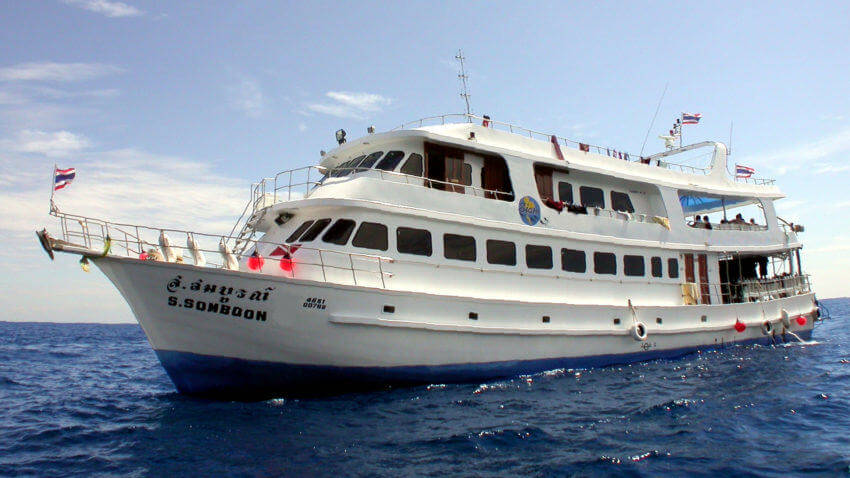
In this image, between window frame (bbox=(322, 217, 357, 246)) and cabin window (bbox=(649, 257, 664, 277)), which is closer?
window frame (bbox=(322, 217, 357, 246))

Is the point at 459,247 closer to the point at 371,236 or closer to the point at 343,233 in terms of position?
the point at 371,236

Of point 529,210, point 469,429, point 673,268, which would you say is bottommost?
point 469,429

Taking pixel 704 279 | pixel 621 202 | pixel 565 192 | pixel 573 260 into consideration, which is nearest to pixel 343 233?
pixel 573 260

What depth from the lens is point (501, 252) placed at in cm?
1062

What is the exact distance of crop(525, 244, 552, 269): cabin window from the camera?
1095 centimetres

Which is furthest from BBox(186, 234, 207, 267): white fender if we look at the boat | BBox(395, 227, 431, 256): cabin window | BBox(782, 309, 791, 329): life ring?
BBox(782, 309, 791, 329): life ring

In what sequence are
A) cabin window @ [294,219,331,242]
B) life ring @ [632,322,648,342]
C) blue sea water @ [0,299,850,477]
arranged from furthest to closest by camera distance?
life ring @ [632,322,648,342] → cabin window @ [294,219,331,242] → blue sea water @ [0,299,850,477]

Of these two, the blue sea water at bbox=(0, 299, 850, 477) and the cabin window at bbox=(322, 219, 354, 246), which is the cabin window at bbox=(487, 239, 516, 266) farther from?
the cabin window at bbox=(322, 219, 354, 246)

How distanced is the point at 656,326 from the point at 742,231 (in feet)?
17.6

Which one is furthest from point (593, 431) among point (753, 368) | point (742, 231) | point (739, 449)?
point (742, 231)

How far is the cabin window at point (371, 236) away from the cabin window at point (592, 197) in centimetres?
574

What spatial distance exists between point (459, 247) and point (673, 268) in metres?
6.57

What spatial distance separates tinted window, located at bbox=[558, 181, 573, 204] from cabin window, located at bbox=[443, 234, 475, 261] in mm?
3291

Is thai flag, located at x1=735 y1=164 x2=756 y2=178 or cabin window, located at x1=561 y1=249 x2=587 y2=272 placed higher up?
thai flag, located at x1=735 y1=164 x2=756 y2=178
